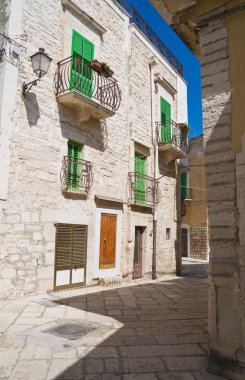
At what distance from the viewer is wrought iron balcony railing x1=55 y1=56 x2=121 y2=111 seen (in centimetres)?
899

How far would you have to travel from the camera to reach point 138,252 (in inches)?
474

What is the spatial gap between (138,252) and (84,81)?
6.50 meters

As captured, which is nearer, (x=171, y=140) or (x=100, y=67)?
(x=100, y=67)

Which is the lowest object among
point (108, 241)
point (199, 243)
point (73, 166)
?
point (199, 243)

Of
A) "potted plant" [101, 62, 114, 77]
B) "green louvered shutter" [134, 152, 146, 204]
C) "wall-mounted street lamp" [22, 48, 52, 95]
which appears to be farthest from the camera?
"green louvered shutter" [134, 152, 146, 204]

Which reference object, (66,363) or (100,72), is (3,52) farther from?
(66,363)

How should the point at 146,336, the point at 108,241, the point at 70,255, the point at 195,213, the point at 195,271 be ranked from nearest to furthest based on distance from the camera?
the point at 146,336 → the point at 70,255 → the point at 108,241 → the point at 195,271 → the point at 195,213

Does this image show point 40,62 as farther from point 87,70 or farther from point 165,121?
point 165,121

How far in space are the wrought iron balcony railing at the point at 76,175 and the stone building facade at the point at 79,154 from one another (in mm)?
32

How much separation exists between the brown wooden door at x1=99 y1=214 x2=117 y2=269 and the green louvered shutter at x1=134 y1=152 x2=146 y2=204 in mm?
1629

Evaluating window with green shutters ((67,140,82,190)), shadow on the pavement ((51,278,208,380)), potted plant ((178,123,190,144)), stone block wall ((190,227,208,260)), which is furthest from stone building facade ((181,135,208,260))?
shadow on the pavement ((51,278,208,380))

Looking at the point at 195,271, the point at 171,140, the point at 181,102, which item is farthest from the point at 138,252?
the point at 181,102

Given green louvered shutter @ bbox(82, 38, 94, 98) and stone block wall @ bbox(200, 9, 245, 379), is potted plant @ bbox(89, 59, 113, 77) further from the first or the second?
stone block wall @ bbox(200, 9, 245, 379)

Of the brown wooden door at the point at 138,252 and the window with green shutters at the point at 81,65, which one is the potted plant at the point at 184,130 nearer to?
the brown wooden door at the point at 138,252
